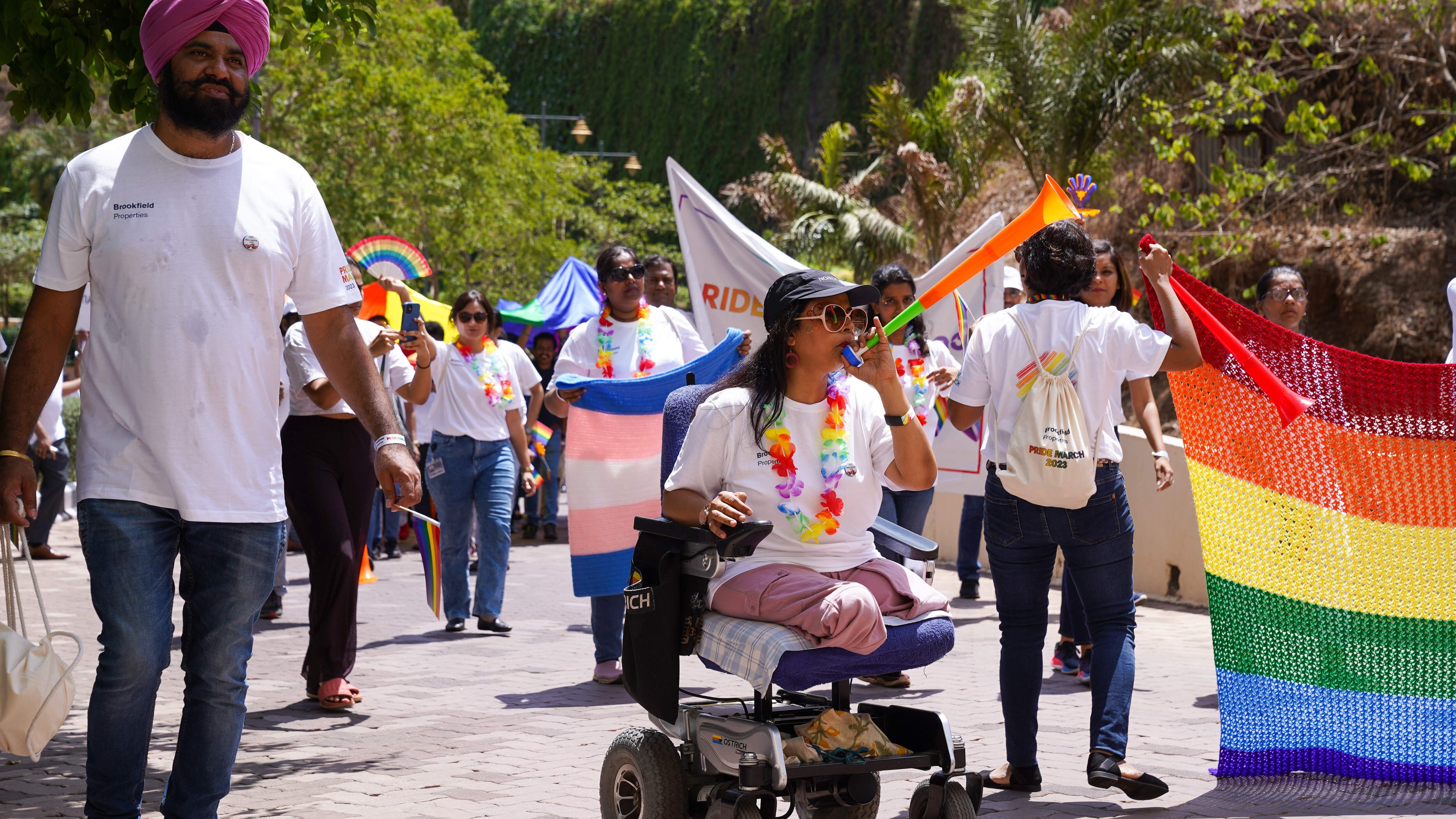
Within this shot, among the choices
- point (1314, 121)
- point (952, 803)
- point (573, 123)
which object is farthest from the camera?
point (573, 123)

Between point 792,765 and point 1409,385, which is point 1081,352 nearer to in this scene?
point 1409,385

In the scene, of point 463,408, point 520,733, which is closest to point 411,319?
point 463,408

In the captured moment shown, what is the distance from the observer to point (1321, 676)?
493 cm

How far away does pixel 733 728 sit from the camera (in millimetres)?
4062

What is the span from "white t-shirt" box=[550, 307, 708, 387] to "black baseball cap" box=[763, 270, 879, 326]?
3.29 metres

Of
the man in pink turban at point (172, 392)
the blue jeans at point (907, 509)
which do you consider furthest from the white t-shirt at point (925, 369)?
the man in pink turban at point (172, 392)

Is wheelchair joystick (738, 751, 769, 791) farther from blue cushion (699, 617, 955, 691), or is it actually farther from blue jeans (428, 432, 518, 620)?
blue jeans (428, 432, 518, 620)

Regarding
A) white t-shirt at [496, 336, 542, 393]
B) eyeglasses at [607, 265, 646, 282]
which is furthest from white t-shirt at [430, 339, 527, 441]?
eyeglasses at [607, 265, 646, 282]

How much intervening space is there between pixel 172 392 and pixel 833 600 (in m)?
1.77

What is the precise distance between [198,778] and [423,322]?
441cm

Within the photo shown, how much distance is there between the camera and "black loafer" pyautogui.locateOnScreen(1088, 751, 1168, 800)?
4656 millimetres

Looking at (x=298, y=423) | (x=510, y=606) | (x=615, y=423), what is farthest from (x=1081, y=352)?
(x=510, y=606)

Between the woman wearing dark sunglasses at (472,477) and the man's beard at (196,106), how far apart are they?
205 inches

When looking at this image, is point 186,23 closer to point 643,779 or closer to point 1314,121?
point 643,779
